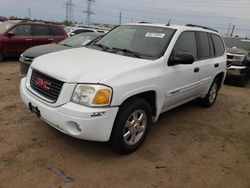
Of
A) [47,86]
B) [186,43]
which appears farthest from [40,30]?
[47,86]

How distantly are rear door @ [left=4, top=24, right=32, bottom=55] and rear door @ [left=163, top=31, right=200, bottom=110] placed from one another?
771 centimetres

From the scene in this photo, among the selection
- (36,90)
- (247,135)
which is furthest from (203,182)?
(36,90)

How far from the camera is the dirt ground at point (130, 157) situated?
3080mm

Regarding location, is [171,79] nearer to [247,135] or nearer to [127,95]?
[127,95]

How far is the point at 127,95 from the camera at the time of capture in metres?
3.25

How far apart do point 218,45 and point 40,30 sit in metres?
7.79

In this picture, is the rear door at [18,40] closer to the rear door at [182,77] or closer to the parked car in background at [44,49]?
the parked car in background at [44,49]

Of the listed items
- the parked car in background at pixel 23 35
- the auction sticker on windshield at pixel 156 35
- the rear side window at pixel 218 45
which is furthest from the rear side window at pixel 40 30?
the auction sticker on windshield at pixel 156 35

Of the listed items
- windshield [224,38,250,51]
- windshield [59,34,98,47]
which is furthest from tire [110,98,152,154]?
windshield [224,38,250,51]

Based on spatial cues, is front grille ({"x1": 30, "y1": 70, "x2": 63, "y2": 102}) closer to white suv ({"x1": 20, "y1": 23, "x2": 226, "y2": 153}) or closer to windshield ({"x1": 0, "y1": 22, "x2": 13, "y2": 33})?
white suv ({"x1": 20, "y1": 23, "x2": 226, "y2": 153})

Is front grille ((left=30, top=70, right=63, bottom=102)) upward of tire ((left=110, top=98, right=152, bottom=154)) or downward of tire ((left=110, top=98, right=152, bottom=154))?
upward

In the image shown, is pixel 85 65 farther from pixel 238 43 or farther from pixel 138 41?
pixel 238 43

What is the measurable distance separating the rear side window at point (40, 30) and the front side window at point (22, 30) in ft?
0.81

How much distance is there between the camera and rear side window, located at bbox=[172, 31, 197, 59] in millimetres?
4207
